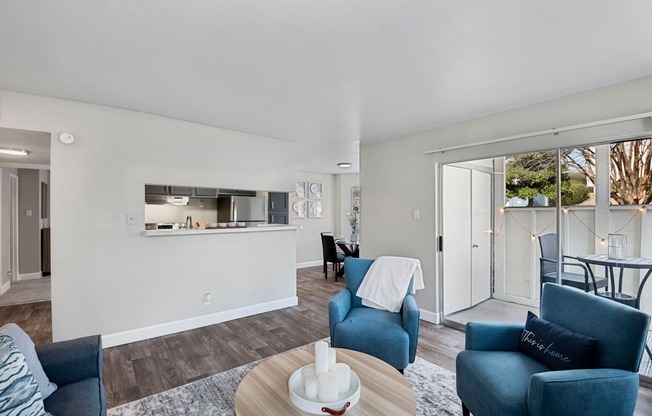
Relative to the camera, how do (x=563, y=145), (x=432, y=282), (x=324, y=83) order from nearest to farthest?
(x=324, y=83) < (x=563, y=145) < (x=432, y=282)

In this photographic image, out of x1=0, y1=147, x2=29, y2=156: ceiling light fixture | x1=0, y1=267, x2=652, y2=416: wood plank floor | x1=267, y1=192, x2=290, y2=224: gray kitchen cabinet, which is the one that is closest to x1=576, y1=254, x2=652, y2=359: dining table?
x1=0, y1=267, x2=652, y2=416: wood plank floor

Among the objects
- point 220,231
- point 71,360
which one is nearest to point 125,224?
point 220,231

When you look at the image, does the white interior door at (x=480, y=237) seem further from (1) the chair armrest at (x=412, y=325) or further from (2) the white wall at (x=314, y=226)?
(2) the white wall at (x=314, y=226)

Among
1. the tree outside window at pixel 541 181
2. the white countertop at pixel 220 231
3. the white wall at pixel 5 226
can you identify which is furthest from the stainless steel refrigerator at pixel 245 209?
the white wall at pixel 5 226

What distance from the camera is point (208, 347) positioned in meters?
3.02

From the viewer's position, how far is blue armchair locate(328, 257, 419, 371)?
7.60 feet

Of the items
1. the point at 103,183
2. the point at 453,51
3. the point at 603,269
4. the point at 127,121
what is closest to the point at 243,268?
the point at 103,183

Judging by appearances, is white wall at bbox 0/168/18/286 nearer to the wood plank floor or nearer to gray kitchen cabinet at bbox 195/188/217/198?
the wood plank floor

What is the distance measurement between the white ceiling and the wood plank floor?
2.40 metres

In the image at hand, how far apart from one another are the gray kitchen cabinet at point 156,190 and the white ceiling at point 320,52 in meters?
0.85

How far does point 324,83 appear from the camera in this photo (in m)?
2.47

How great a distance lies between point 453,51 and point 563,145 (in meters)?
1.58

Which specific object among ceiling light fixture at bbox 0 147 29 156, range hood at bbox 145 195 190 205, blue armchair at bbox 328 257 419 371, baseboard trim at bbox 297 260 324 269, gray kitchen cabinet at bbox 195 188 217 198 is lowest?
baseboard trim at bbox 297 260 324 269

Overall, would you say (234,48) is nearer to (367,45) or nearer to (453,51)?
(367,45)
